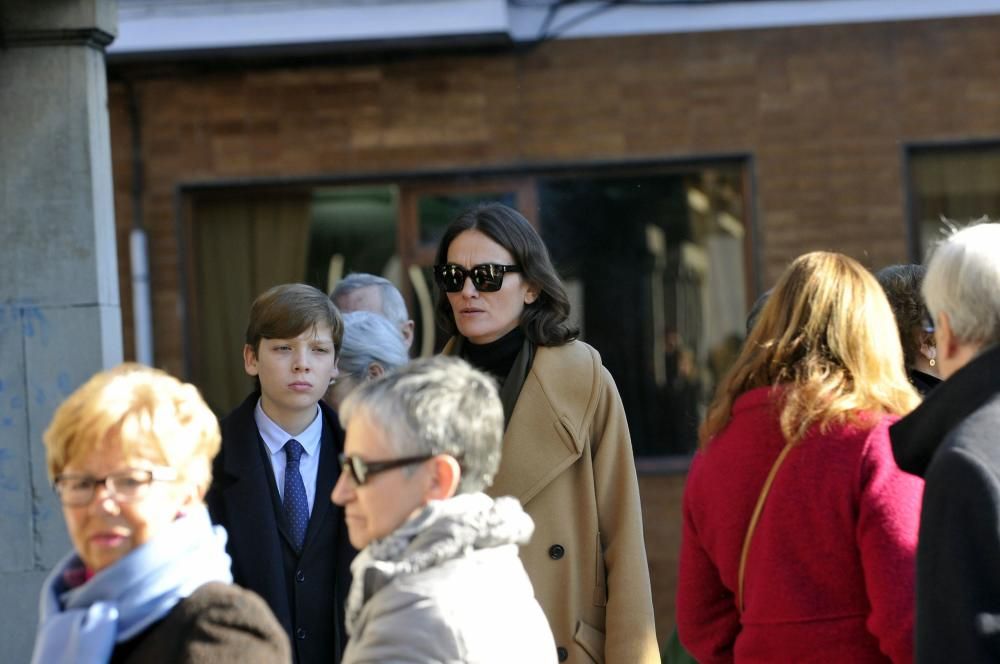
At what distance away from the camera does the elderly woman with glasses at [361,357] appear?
4.71 metres

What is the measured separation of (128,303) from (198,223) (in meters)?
0.61

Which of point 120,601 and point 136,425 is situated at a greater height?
point 136,425

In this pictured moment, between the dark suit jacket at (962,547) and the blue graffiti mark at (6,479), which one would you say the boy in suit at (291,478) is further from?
the dark suit jacket at (962,547)

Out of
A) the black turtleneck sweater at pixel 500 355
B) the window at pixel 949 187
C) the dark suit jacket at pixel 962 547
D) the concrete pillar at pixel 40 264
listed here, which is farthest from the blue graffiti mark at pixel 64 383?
the window at pixel 949 187

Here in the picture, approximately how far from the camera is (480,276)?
414 centimetres

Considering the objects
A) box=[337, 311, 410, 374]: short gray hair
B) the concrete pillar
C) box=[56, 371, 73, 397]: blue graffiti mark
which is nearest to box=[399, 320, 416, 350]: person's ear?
box=[337, 311, 410, 374]: short gray hair

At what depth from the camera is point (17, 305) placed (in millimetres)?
5195

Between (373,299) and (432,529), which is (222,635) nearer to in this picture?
(432,529)

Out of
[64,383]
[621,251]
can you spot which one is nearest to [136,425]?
[64,383]

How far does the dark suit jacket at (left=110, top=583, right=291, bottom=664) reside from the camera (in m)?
2.38

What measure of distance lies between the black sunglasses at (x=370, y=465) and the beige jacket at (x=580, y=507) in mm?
1458

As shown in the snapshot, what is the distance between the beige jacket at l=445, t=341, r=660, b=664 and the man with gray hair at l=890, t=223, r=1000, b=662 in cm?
140

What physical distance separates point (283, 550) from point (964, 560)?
206 centimetres

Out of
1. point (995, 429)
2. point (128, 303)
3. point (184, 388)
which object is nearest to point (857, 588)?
point (995, 429)
